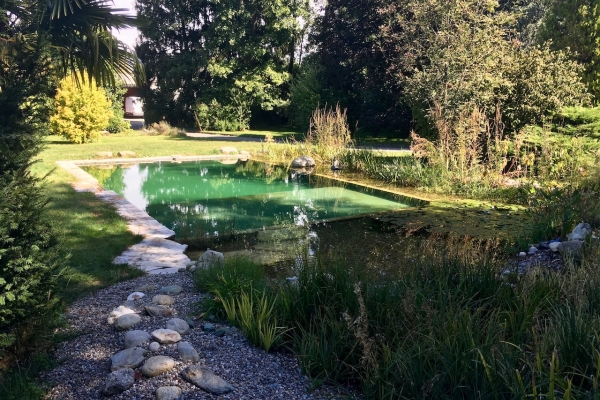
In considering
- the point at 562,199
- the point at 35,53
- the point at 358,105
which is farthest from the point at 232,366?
the point at 358,105

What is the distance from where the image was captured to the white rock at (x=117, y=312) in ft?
10.2

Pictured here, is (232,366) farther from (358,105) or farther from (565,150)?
(358,105)

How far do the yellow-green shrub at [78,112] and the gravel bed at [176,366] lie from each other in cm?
1469

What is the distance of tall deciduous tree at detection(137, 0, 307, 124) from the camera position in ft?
80.9

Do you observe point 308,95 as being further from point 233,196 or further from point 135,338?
point 135,338

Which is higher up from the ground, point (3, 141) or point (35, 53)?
point (35, 53)

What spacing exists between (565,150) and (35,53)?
7.67m

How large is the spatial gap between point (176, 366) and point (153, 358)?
12 cm

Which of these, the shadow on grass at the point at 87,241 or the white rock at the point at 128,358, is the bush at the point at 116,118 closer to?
the shadow on grass at the point at 87,241

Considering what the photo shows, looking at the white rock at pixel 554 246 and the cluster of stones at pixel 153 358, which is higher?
the white rock at pixel 554 246

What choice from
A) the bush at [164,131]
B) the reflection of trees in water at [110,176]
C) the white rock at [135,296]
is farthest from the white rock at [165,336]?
the bush at [164,131]

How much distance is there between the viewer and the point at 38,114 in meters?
2.90

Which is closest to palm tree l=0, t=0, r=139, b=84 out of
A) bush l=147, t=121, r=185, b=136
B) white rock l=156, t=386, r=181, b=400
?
white rock l=156, t=386, r=181, b=400

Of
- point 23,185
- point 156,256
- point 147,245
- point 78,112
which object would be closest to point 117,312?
point 23,185
